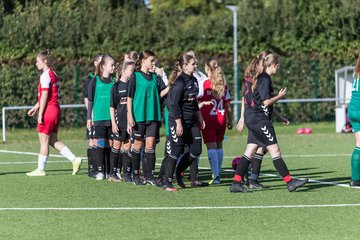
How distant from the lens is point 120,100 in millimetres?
15898

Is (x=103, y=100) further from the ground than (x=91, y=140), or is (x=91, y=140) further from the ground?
(x=103, y=100)

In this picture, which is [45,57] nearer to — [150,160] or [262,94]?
[150,160]

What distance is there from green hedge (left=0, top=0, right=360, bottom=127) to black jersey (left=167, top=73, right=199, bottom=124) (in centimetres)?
1889

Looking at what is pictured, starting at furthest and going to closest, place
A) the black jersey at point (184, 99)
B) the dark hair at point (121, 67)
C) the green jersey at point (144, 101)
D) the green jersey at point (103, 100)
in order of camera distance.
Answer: the green jersey at point (103, 100) < the dark hair at point (121, 67) < the green jersey at point (144, 101) < the black jersey at point (184, 99)

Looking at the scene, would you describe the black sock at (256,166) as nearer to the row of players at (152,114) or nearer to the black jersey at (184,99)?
the row of players at (152,114)

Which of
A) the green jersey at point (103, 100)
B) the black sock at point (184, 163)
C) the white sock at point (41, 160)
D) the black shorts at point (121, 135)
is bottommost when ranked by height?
the white sock at point (41, 160)

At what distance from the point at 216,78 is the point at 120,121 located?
1.70 m

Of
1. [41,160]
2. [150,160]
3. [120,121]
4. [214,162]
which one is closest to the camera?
[150,160]

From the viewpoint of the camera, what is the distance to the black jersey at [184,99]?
14.2 meters

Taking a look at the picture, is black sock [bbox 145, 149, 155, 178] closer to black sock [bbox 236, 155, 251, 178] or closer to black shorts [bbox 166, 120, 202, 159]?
black shorts [bbox 166, 120, 202, 159]

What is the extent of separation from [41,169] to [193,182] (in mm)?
3284

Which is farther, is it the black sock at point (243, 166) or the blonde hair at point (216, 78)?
the blonde hair at point (216, 78)

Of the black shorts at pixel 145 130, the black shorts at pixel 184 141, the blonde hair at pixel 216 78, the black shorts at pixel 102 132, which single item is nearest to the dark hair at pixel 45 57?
the black shorts at pixel 102 132

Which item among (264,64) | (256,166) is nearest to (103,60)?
(256,166)
